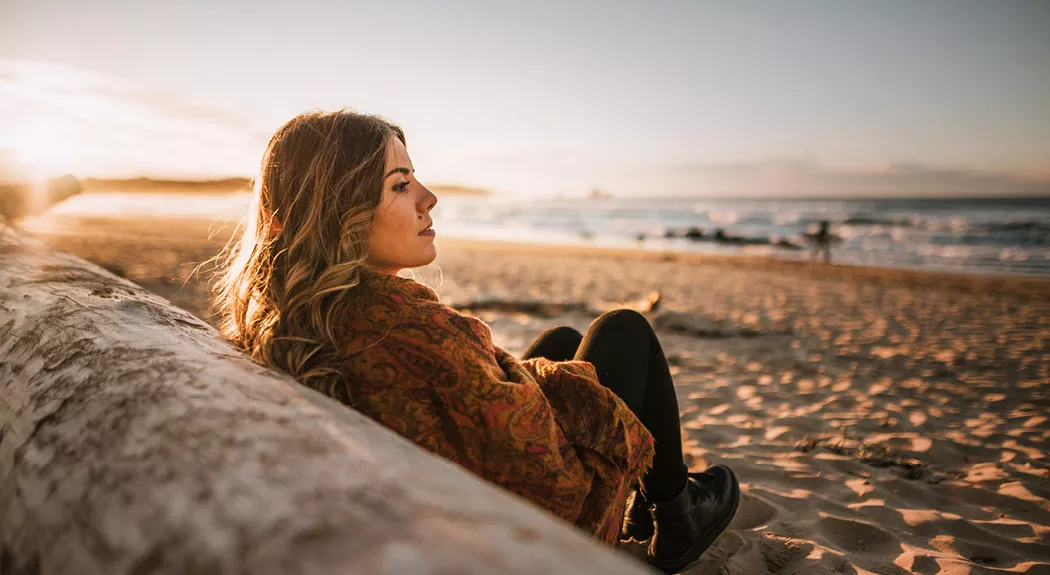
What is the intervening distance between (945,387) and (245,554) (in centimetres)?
543

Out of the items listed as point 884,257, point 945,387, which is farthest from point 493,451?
point 884,257

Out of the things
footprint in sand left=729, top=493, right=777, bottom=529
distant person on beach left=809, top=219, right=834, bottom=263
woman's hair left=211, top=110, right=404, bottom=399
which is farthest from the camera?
distant person on beach left=809, top=219, right=834, bottom=263

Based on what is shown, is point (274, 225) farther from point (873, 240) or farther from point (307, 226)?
point (873, 240)

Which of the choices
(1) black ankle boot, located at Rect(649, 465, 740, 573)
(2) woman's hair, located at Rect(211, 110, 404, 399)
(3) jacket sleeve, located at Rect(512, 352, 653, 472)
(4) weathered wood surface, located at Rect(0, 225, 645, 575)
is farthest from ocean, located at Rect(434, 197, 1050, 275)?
(4) weathered wood surface, located at Rect(0, 225, 645, 575)

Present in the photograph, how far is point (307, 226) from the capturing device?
1.79 meters

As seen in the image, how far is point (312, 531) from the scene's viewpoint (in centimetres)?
76

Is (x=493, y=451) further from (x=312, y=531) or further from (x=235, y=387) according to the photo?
(x=312, y=531)

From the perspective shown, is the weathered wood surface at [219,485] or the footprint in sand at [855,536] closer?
the weathered wood surface at [219,485]

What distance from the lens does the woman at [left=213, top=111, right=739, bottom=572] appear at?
5.03ft

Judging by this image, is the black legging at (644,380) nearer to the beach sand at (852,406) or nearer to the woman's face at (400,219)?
the beach sand at (852,406)

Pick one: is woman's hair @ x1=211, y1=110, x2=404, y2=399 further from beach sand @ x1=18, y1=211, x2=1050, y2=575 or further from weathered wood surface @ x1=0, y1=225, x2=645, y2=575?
beach sand @ x1=18, y1=211, x2=1050, y2=575

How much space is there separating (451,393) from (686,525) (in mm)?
1348

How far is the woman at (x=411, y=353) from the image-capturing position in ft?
5.03

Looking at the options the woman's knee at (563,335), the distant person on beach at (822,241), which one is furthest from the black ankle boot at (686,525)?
the distant person on beach at (822,241)
